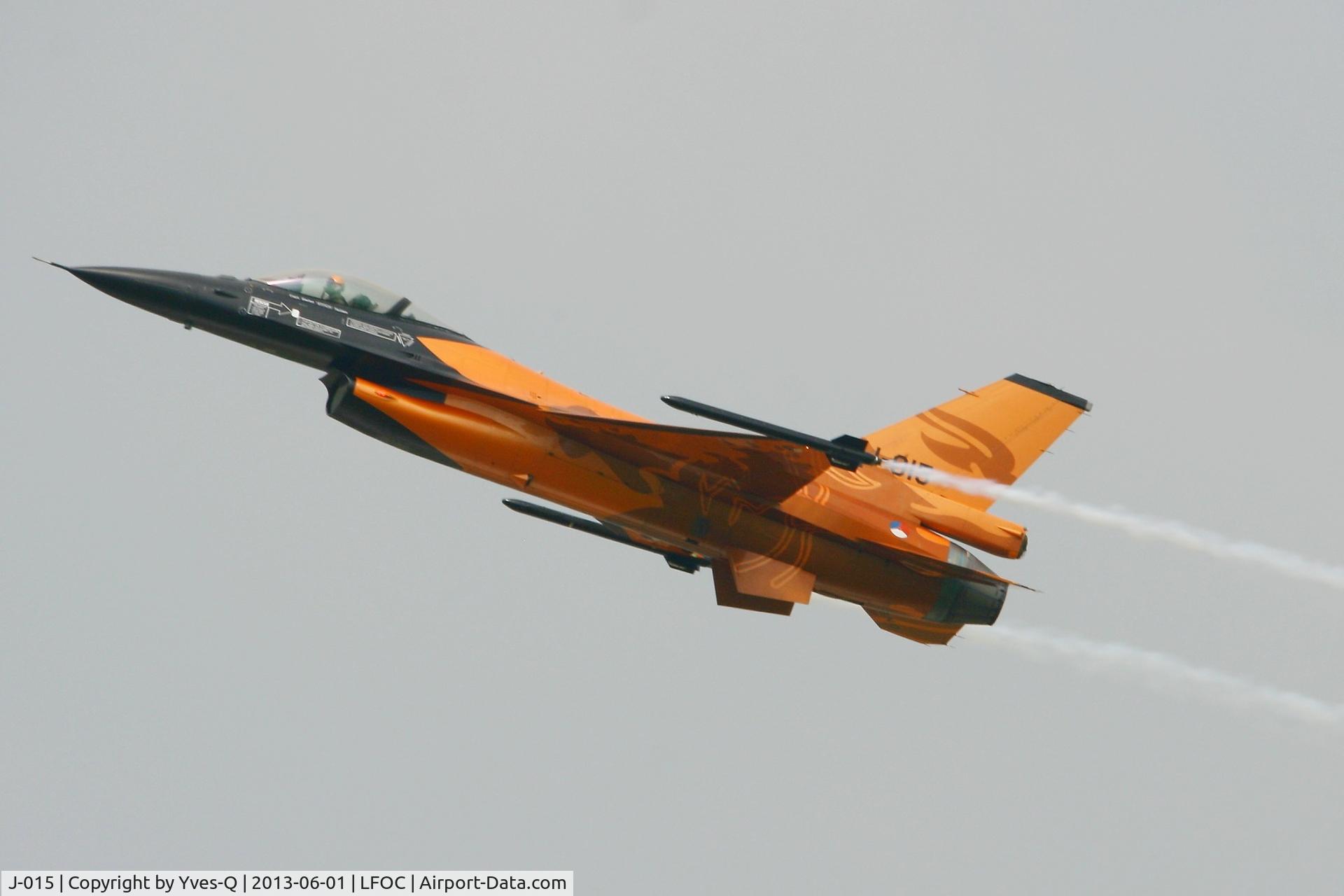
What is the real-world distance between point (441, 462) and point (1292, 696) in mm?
13480

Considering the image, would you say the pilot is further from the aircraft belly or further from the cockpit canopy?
the aircraft belly

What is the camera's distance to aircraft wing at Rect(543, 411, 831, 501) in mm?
21359

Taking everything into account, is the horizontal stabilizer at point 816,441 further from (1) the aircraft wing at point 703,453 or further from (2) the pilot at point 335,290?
(2) the pilot at point 335,290

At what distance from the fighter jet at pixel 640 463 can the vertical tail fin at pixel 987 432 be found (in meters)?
0.45

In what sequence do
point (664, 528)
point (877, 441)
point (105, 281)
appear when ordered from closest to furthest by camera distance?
1. point (105, 281)
2. point (664, 528)
3. point (877, 441)

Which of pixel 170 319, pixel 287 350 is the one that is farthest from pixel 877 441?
pixel 170 319

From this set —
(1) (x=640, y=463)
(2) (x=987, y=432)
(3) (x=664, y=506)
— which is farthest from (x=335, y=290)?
(2) (x=987, y=432)

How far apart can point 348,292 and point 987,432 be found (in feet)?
31.7

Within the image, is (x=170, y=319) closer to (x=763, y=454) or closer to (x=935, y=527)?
(x=763, y=454)

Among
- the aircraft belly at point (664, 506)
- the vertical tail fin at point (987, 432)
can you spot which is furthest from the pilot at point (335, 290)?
the vertical tail fin at point (987, 432)

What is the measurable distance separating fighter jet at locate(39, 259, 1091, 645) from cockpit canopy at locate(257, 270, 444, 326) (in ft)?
→ 0.08

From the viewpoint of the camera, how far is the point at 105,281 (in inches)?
819

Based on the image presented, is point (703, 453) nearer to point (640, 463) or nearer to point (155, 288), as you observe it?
point (640, 463)

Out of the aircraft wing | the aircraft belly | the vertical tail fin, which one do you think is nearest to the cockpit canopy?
the aircraft belly
